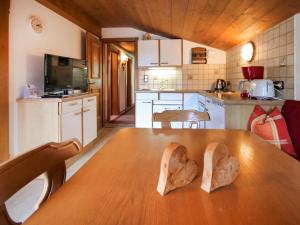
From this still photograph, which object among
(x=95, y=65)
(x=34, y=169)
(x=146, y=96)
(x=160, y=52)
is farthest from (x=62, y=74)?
(x=34, y=169)

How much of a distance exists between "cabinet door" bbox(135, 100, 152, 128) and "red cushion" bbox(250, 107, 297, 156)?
2857 mm

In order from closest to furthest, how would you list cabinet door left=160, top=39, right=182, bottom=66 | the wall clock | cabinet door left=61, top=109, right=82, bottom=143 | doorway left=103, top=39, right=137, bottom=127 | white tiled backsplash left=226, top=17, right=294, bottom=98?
1. white tiled backsplash left=226, top=17, right=294, bottom=98
2. cabinet door left=61, top=109, right=82, bottom=143
3. the wall clock
4. cabinet door left=160, top=39, right=182, bottom=66
5. doorway left=103, top=39, right=137, bottom=127

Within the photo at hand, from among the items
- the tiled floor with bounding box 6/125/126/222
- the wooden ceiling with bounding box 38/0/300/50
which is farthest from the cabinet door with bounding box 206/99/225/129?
the tiled floor with bounding box 6/125/126/222

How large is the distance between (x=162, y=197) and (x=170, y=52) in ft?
15.2

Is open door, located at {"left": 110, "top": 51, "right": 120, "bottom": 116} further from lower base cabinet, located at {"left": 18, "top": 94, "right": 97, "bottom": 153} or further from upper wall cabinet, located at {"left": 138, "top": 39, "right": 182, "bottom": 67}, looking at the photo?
lower base cabinet, located at {"left": 18, "top": 94, "right": 97, "bottom": 153}

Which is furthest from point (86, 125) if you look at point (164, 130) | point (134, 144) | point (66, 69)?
point (134, 144)

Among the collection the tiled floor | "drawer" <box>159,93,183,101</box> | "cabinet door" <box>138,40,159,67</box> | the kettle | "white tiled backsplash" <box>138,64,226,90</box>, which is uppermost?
"cabinet door" <box>138,40,159,67</box>

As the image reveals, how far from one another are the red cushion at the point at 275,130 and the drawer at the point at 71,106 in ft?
6.71

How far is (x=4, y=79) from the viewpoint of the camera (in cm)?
259

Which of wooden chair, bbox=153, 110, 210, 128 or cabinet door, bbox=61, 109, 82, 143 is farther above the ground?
wooden chair, bbox=153, 110, 210, 128

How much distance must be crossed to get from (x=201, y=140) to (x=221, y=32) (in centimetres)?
295

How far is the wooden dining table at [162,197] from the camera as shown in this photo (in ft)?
1.85

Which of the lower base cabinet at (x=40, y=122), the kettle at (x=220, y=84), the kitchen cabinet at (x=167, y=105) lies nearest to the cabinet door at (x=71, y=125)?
the lower base cabinet at (x=40, y=122)

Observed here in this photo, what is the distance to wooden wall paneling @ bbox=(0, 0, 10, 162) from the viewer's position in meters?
2.55
